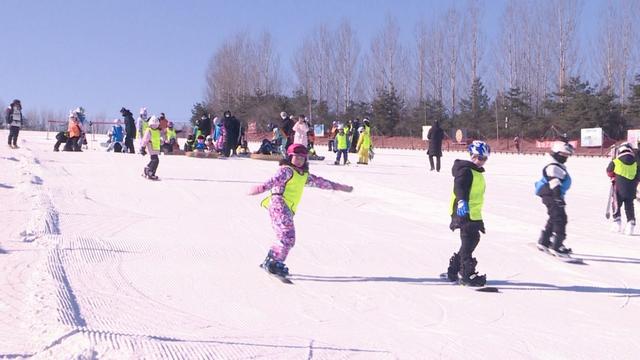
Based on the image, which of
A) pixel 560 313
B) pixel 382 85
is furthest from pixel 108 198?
pixel 382 85

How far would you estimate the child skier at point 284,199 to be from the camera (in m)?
6.94

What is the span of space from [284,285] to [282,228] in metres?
0.63

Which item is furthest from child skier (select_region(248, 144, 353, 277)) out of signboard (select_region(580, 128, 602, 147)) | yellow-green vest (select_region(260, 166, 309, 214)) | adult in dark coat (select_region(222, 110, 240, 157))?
signboard (select_region(580, 128, 602, 147))

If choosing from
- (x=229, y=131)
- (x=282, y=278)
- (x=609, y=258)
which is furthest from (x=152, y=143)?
(x=609, y=258)

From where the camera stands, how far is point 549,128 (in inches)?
1713

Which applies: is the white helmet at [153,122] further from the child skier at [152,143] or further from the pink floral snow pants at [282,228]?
the pink floral snow pants at [282,228]

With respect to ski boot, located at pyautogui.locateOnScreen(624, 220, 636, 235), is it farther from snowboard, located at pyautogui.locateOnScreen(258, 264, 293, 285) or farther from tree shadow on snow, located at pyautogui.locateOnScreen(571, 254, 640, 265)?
snowboard, located at pyautogui.locateOnScreen(258, 264, 293, 285)

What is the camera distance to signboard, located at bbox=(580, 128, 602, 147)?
35.6 metres

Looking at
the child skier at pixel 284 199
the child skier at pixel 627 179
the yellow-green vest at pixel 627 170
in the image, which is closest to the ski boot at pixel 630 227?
the child skier at pixel 627 179

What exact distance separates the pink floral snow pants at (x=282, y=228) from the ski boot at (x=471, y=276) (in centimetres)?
191

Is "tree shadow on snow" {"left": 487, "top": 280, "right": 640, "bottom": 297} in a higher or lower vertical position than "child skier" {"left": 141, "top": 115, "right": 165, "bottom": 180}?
lower

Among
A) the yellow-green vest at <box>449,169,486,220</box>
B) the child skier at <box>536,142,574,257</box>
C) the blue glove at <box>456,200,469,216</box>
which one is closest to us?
the blue glove at <box>456,200,469,216</box>

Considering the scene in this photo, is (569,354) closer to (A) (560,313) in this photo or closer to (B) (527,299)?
(A) (560,313)

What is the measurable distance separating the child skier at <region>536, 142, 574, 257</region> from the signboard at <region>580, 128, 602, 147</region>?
94.9 feet
